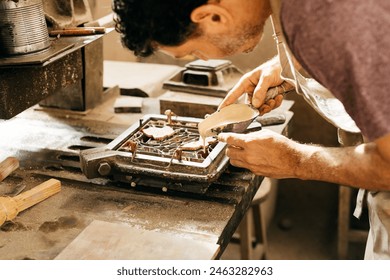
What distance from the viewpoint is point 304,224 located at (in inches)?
167

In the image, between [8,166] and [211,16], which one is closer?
[211,16]

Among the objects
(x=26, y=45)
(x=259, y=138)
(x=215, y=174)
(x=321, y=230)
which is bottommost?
(x=321, y=230)

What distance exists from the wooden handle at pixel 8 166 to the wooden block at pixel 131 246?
0.55 metres

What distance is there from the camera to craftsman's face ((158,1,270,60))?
5.77 feet

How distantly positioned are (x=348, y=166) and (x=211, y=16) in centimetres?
64

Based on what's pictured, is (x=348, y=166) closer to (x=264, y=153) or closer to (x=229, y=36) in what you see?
(x=264, y=153)

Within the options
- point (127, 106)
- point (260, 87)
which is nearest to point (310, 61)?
point (260, 87)

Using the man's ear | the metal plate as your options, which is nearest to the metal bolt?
the metal plate

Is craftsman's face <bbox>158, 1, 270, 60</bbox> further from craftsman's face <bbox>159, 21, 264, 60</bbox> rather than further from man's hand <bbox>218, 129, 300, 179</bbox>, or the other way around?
man's hand <bbox>218, 129, 300, 179</bbox>

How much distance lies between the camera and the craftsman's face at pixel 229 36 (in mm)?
1758

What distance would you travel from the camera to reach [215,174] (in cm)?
196

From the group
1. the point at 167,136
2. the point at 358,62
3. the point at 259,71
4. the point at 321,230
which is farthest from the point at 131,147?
the point at 321,230
